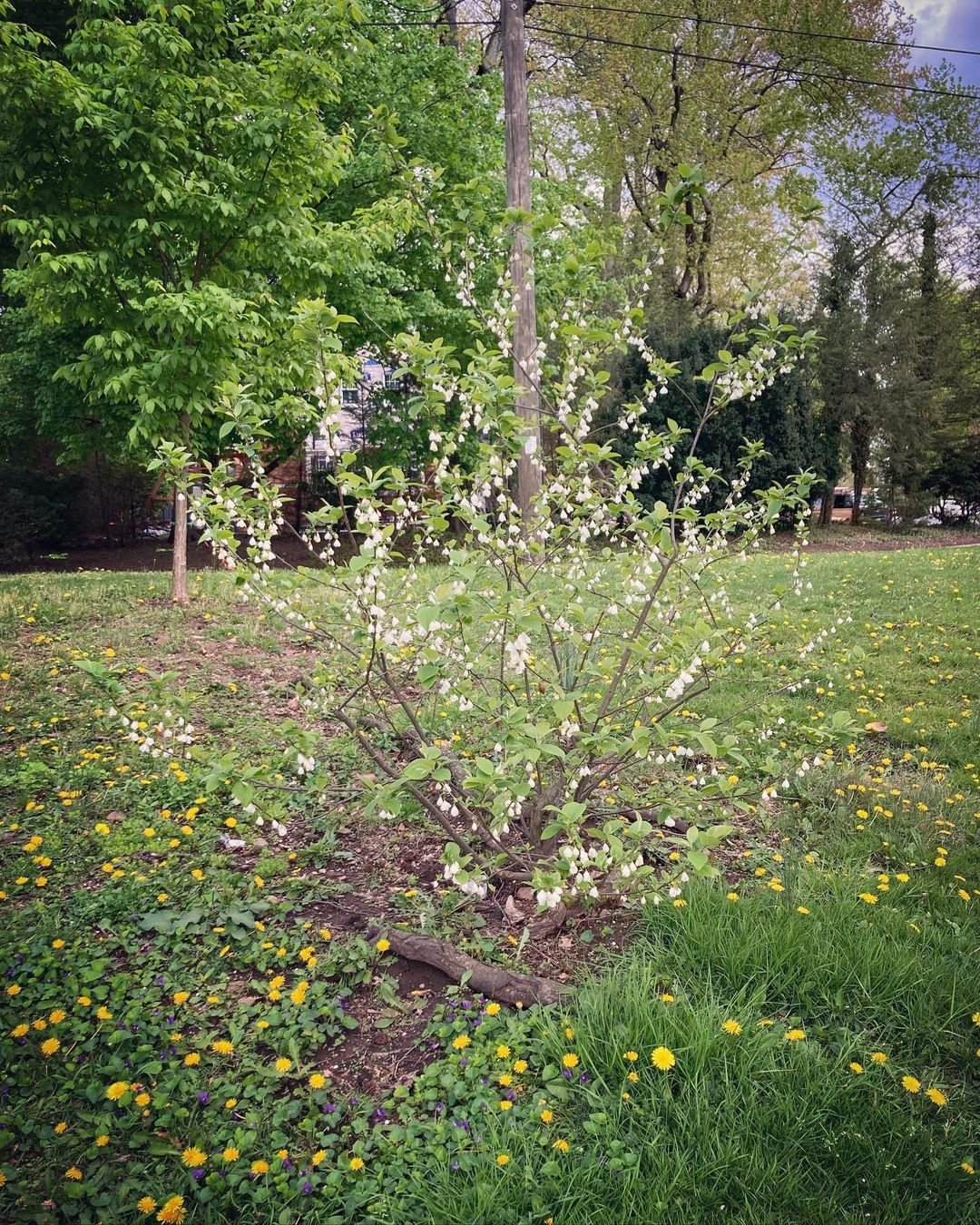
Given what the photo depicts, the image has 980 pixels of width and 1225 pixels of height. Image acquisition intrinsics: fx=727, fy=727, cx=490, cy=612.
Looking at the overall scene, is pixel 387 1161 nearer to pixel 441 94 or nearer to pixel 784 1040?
pixel 784 1040

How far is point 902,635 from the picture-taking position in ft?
20.3

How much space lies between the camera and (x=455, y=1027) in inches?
94.4

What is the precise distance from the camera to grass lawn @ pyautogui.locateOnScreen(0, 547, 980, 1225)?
188cm

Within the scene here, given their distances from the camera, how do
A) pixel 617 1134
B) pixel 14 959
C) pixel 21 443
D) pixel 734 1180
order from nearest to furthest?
pixel 734 1180
pixel 617 1134
pixel 14 959
pixel 21 443

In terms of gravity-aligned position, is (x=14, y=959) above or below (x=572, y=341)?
below

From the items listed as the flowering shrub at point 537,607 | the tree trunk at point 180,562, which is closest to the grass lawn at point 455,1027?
the flowering shrub at point 537,607

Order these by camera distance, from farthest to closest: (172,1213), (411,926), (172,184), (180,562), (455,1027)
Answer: (180,562)
(172,184)
(411,926)
(455,1027)
(172,1213)

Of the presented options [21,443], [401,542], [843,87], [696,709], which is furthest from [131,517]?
[843,87]

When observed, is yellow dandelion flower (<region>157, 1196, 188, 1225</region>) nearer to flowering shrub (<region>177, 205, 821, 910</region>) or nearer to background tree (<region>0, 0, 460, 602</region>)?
flowering shrub (<region>177, 205, 821, 910</region>)

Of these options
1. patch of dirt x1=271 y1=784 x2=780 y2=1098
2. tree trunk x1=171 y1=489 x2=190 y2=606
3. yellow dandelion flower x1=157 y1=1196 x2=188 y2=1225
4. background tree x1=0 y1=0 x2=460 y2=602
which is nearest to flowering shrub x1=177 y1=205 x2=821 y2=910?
patch of dirt x1=271 y1=784 x2=780 y2=1098

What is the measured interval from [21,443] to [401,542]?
7.98 metres

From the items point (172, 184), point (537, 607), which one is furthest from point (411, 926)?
point (172, 184)

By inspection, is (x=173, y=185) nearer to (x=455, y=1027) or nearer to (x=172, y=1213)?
(x=455, y=1027)

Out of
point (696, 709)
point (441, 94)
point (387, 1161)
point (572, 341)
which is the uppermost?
point (441, 94)
